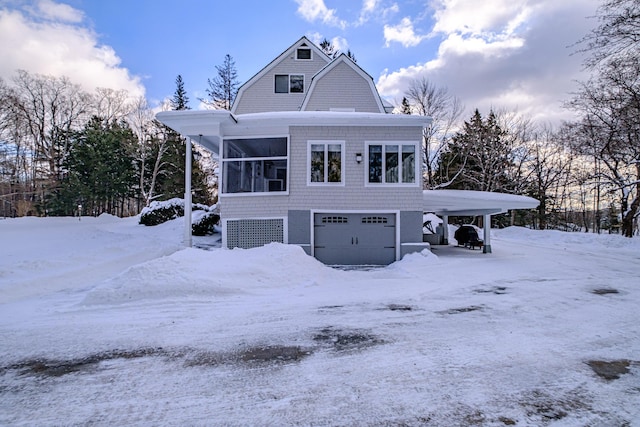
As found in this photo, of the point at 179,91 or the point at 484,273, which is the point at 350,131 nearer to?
the point at 484,273

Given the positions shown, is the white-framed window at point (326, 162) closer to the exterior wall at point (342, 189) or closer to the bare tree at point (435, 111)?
the exterior wall at point (342, 189)

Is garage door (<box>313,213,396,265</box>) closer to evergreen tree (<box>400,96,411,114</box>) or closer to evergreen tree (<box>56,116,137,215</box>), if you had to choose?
evergreen tree (<box>400,96,411,114</box>)

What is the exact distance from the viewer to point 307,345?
12.2 ft

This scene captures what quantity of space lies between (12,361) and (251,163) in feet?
26.6

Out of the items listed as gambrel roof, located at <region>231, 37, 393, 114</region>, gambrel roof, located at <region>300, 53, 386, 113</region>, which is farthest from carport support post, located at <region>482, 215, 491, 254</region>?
gambrel roof, located at <region>231, 37, 393, 114</region>

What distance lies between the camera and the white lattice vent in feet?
33.2

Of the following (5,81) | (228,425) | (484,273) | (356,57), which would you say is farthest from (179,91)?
(228,425)

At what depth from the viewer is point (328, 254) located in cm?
1010

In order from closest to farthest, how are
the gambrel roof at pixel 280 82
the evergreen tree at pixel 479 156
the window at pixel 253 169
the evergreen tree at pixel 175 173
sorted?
the window at pixel 253 169
the gambrel roof at pixel 280 82
the evergreen tree at pixel 479 156
the evergreen tree at pixel 175 173

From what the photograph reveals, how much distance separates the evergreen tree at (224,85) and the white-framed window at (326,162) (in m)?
20.8

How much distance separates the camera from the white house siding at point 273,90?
15.5 meters

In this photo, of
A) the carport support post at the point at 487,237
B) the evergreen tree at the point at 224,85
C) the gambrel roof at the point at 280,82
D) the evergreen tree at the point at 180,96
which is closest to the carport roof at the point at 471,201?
the carport support post at the point at 487,237

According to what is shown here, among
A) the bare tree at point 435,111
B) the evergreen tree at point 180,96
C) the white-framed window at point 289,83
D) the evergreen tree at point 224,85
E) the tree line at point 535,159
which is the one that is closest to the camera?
the white-framed window at point 289,83

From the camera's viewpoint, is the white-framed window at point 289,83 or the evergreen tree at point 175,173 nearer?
the white-framed window at point 289,83
